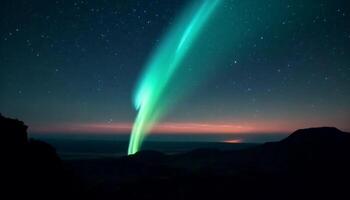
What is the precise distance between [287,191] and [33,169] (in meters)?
41.9

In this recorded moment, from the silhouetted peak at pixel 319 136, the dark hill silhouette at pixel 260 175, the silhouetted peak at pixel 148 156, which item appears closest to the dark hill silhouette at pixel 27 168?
the dark hill silhouette at pixel 260 175

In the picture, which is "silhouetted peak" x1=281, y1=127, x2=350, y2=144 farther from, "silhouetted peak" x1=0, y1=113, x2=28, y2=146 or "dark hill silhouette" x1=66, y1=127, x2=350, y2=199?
"silhouetted peak" x1=0, y1=113, x2=28, y2=146

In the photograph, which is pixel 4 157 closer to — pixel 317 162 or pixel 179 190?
pixel 179 190

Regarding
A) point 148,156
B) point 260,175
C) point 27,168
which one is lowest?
point 260,175

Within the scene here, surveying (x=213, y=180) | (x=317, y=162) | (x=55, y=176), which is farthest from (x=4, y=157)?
(x=317, y=162)

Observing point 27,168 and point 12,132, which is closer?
point 27,168

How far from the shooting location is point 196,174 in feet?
173

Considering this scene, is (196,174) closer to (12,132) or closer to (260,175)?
(260,175)

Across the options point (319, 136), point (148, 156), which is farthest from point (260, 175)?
point (148, 156)

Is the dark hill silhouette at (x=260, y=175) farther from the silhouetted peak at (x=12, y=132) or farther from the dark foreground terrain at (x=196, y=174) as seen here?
the silhouetted peak at (x=12, y=132)

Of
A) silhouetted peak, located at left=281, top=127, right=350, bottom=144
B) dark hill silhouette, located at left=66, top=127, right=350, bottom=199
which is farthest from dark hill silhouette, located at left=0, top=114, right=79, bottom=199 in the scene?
silhouetted peak, located at left=281, top=127, right=350, bottom=144

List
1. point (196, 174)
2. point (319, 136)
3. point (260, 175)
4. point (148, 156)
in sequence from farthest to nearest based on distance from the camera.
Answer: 1. point (148, 156)
2. point (319, 136)
3. point (260, 175)
4. point (196, 174)

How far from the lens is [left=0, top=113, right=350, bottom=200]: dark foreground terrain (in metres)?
17.9

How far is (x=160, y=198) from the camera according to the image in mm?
42312
